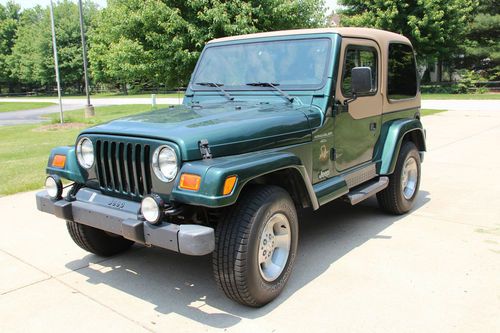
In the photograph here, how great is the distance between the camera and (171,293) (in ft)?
11.9

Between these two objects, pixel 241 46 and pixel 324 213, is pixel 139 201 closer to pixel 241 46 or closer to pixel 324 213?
pixel 241 46

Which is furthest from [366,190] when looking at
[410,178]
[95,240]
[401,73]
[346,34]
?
[95,240]

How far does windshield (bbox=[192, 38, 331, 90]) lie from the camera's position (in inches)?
165

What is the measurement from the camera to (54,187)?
3.65 meters

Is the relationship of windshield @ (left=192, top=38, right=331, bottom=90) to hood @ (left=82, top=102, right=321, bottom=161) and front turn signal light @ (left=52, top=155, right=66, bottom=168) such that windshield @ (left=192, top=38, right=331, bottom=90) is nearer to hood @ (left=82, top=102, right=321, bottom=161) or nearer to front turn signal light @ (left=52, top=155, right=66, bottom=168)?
hood @ (left=82, top=102, right=321, bottom=161)

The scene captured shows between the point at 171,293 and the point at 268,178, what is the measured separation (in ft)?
3.75

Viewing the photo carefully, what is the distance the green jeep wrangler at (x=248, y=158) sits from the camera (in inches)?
120

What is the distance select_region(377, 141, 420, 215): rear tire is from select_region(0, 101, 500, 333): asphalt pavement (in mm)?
147

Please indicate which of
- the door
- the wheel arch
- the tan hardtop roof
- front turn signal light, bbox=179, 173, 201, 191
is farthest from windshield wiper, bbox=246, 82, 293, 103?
front turn signal light, bbox=179, 173, 201, 191

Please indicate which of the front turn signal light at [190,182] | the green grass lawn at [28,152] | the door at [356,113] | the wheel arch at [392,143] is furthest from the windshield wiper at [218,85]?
the green grass lawn at [28,152]

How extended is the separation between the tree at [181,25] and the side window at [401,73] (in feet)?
22.5

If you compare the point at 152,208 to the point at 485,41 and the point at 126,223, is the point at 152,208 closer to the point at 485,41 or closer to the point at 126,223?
the point at 126,223

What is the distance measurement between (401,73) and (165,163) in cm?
336

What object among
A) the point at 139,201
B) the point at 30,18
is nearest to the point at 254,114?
the point at 139,201
